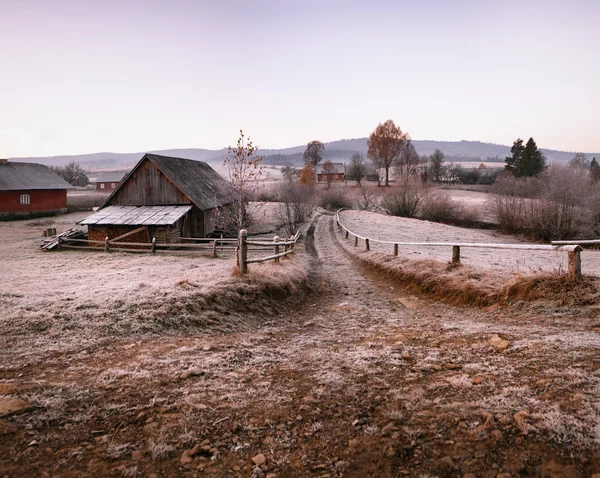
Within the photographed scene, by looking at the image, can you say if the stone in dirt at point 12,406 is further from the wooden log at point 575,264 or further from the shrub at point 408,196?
the shrub at point 408,196

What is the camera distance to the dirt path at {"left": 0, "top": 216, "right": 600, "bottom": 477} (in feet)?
11.1

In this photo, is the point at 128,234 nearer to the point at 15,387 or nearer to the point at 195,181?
the point at 195,181

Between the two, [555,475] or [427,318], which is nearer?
[555,475]

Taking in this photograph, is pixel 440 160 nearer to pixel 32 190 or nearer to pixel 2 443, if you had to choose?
pixel 32 190

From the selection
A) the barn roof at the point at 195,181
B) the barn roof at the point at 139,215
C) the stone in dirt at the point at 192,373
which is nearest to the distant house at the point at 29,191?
the barn roof at the point at 139,215

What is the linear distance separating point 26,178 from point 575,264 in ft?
178

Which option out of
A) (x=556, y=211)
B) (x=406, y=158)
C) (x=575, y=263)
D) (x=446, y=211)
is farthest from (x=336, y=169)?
(x=575, y=263)

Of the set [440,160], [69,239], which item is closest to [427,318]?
[69,239]

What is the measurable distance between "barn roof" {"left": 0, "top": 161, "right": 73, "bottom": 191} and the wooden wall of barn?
22.2 meters

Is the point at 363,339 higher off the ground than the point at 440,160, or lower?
lower

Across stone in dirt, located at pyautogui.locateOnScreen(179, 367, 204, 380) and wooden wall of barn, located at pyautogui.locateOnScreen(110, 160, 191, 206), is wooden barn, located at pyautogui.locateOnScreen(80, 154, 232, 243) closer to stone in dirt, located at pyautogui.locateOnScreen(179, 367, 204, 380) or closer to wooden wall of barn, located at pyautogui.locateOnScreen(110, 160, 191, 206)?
wooden wall of barn, located at pyautogui.locateOnScreen(110, 160, 191, 206)

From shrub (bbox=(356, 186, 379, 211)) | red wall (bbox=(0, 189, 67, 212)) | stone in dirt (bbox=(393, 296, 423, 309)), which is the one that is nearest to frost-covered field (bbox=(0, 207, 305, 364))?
stone in dirt (bbox=(393, 296, 423, 309))

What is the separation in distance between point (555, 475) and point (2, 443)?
Result: 16.7ft

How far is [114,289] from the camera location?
9.93 meters
